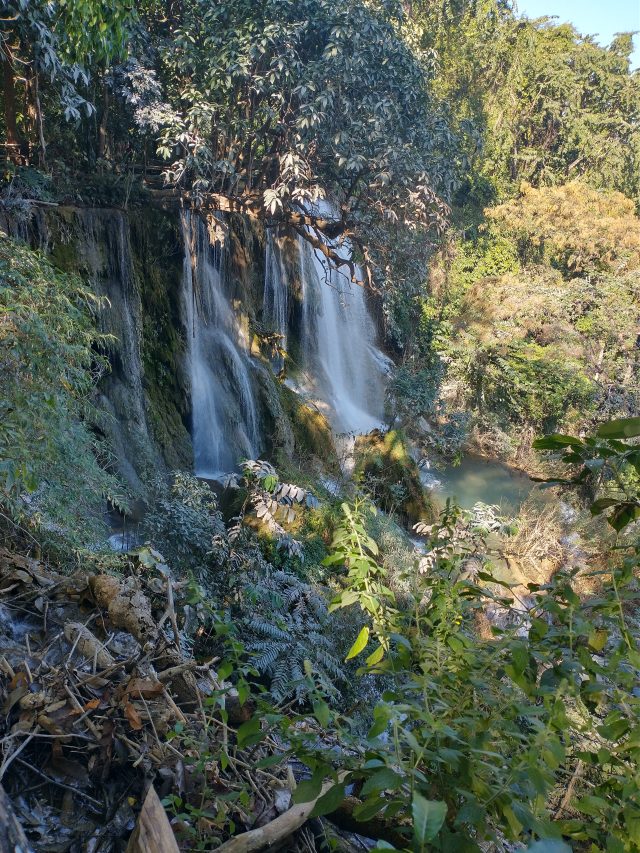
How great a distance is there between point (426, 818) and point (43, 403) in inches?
129

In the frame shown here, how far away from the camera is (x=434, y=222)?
1064 centimetres

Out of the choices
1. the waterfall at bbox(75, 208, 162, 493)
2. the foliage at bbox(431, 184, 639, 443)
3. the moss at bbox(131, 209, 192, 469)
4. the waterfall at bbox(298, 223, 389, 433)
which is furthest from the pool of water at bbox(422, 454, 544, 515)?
the waterfall at bbox(75, 208, 162, 493)

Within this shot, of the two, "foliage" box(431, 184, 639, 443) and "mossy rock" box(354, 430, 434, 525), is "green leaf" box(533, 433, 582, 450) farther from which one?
"foliage" box(431, 184, 639, 443)

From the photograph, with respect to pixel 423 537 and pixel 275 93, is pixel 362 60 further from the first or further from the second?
pixel 423 537

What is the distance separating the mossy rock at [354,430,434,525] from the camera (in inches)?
440

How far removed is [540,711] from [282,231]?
482 inches

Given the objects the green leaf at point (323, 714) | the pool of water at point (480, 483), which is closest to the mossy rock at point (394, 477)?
the pool of water at point (480, 483)

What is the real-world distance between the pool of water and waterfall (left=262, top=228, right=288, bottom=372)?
3.95 m

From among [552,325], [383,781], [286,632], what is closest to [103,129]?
[286,632]

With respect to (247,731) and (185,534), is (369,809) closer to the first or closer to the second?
(247,731)

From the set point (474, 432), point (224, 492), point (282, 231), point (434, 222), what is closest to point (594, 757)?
point (224, 492)

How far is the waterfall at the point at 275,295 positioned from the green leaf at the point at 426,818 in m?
11.5

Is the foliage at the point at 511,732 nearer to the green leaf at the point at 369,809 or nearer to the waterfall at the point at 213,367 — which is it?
the green leaf at the point at 369,809

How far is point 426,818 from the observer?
2.93ft
